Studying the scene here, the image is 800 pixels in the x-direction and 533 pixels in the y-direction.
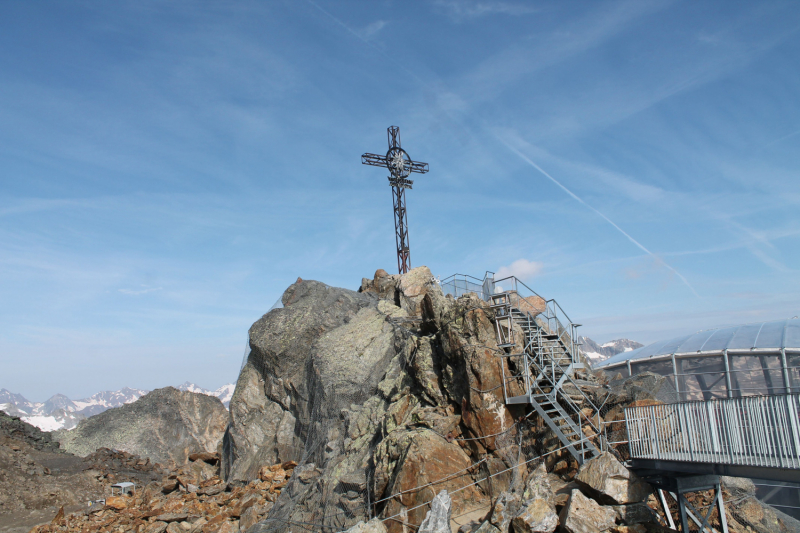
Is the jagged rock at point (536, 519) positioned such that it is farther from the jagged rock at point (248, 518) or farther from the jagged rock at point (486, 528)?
the jagged rock at point (248, 518)

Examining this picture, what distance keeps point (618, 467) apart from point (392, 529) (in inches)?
252

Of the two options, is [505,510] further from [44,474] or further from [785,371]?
[44,474]

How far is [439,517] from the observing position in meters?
12.7

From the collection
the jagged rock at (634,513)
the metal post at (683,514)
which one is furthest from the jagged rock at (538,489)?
the metal post at (683,514)

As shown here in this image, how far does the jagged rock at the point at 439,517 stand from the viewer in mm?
12484

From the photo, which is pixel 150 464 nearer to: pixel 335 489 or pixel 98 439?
pixel 98 439

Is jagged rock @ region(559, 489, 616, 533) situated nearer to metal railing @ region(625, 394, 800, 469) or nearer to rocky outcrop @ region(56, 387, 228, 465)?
metal railing @ region(625, 394, 800, 469)

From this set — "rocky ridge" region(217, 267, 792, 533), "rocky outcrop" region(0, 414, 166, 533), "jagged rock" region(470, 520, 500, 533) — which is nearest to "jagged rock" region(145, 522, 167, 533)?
"rocky ridge" region(217, 267, 792, 533)

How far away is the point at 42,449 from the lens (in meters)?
40.9

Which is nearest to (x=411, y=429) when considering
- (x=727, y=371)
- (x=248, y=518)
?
(x=248, y=518)

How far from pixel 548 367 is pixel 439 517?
6.47 m

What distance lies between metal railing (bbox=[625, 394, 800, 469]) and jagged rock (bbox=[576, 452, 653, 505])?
33.0 inches

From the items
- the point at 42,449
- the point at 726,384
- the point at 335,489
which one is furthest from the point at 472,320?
the point at 42,449

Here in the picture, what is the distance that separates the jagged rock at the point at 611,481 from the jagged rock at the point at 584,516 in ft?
1.37
